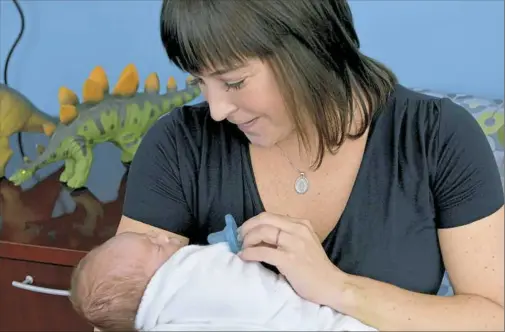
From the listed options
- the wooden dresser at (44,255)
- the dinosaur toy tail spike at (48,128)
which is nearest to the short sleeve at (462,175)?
the wooden dresser at (44,255)

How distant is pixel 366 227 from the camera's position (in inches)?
43.2

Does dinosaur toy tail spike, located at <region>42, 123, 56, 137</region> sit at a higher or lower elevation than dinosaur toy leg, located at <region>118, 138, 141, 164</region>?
higher

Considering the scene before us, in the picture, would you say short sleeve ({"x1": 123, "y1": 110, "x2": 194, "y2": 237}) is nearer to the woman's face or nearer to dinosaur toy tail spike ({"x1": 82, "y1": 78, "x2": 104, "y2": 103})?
the woman's face

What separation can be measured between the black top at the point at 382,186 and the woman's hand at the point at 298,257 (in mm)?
109

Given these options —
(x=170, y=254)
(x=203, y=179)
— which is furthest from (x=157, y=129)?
(x=170, y=254)

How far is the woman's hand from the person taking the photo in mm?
989

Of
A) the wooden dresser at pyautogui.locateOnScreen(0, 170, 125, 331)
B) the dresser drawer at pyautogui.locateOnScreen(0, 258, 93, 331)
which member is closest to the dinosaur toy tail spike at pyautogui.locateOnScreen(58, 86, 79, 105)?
the wooden dresser at pyautogui.locateOnScreen(0, 170, 125, 331)

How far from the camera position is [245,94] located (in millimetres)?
1015

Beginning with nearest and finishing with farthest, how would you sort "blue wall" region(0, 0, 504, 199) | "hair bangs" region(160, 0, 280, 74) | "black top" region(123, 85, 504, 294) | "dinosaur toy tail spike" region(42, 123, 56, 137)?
"hair bangs" region(160, 0, 280, 74), "black top" region(123, 85, 504, 294), "blue wall" region(0, 0, 504, 199), "dinosaur toy tail spike" region(42, 123, 56, 137)

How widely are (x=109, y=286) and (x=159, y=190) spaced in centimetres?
21

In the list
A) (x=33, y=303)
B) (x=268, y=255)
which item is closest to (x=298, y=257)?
(x=268, y=255)

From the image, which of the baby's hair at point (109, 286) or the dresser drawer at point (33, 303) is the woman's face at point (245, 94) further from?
the dresser drawer at point (33, 303)

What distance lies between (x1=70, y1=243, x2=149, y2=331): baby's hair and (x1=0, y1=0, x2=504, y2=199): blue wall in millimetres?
694

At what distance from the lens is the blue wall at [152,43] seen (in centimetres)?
165
